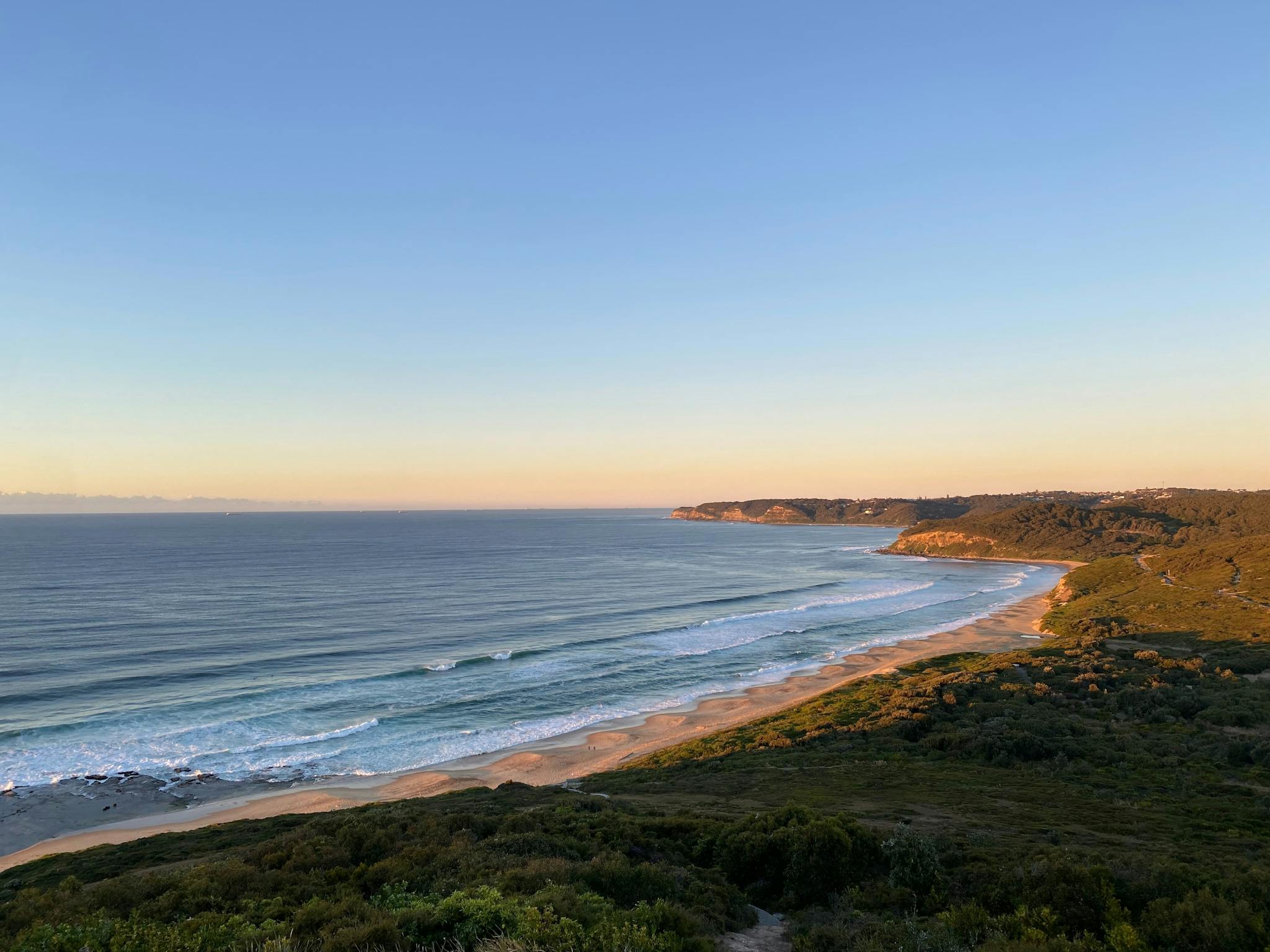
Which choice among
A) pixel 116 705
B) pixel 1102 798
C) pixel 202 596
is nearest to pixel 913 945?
pixel 1102 798

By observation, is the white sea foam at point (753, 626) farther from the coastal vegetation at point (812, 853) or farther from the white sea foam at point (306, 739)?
the white sea foam at point (306, 739)

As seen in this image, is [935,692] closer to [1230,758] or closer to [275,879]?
[1230,758]

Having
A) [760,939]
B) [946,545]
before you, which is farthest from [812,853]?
[946,545]

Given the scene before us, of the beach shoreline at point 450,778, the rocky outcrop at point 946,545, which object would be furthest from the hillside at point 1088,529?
the beach shoreline at point 450,778

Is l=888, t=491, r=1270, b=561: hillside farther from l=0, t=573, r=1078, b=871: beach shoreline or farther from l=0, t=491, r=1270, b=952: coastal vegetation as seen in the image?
l=0, t=491, r=1270, b=952: coastal vegetation

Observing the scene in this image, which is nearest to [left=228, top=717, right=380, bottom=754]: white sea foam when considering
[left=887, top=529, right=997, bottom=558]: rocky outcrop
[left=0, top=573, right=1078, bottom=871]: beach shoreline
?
[left=0, top=573, right=1078, bottom=871]: beach shoreline
